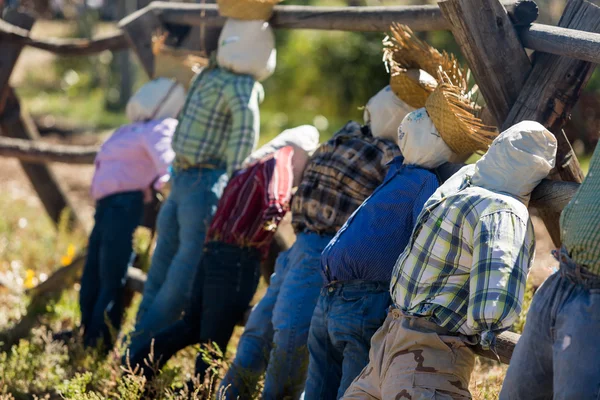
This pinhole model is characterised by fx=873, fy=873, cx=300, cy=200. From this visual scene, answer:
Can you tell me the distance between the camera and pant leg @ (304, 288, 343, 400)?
3344 millimetres

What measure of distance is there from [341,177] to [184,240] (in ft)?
4.02

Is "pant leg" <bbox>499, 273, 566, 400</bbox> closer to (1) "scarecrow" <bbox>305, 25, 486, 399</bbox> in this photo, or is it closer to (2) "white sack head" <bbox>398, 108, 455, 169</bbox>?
(1) "scarecrow" <bbox>305, 25, 486, 399</bbox>

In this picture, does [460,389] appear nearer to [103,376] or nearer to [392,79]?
[392,79]

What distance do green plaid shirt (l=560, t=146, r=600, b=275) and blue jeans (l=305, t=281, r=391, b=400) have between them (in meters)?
0.89

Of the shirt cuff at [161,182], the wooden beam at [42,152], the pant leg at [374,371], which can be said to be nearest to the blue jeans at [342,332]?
the pant leg at [374,371]

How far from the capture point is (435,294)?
2.83m

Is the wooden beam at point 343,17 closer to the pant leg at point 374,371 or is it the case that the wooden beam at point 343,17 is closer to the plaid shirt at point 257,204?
the plaid shirt at point 257,204

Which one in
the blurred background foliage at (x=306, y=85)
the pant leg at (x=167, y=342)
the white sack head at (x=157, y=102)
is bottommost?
the blurred background foliage at (x=306, y=85)

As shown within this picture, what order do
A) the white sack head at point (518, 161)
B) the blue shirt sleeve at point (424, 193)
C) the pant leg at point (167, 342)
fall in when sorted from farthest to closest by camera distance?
1. the pant leg at point (167, 342)
2. the blue shirt sleeve at point (424, 193)
3. the white sack head at point (518, 161)

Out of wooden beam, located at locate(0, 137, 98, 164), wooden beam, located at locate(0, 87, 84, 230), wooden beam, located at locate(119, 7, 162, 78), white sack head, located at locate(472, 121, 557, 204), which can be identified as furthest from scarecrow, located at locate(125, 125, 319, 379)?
wooden beam, located at locate(0, 87, 84, 230)

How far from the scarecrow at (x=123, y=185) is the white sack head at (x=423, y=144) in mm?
2073

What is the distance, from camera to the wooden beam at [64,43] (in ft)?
20.4

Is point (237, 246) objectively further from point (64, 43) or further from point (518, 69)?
point (64, 43)

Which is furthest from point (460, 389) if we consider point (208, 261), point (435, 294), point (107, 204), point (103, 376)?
point (107, 204)
